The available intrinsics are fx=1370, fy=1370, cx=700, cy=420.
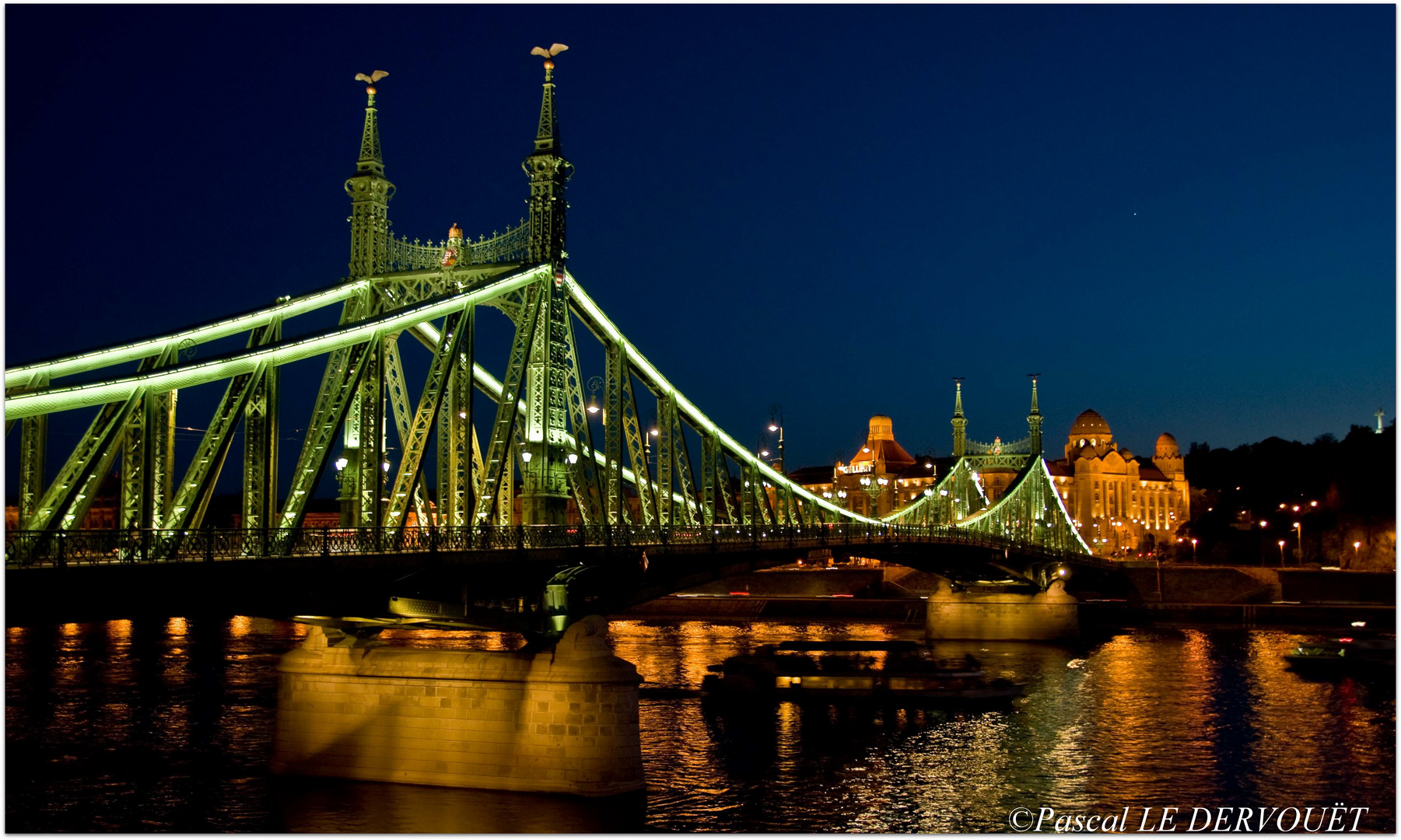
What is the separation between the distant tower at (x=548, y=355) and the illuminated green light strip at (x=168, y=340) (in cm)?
496

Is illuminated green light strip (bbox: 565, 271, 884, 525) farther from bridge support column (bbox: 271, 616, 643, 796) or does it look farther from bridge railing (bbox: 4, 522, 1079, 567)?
bridge support column (bbox: 271, 616, 643, 796)

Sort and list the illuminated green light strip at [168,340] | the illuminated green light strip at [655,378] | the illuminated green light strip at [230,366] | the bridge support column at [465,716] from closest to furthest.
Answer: the illuminated green light strip at [230,366] < the illuminated green light strip at [168,340] < the bridge support column at [465,716] < the illuminated green light strip at [655,378]

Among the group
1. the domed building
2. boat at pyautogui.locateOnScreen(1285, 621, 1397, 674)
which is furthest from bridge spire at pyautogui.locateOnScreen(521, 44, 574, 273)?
the domed building

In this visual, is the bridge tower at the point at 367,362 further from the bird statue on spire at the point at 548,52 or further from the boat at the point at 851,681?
the boat at the point at 851,681

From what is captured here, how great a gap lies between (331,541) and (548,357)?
12.1 m

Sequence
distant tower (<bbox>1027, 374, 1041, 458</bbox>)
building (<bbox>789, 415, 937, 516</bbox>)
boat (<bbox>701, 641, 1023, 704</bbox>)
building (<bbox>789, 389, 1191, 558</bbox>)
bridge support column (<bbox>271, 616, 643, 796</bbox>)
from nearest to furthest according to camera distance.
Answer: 1. bridge support column (<bbox>271, 616, 643, 796</bbox>)
2. boat (<bbox>701, 641, 1023, 704</bbox>)
3. distant tower (<bbox>1027, 374, 1041, 458</bbox>)
4. building (<bbox>789, 415, 937, 516</bbox>)
5. building (<bbox>789, 389, 1191, 558</bbox>)

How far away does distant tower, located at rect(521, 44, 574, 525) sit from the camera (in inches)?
1406

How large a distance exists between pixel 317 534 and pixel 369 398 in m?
5.97

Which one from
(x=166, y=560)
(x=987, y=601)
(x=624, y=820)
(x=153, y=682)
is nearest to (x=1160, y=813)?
(x=624, y=820)

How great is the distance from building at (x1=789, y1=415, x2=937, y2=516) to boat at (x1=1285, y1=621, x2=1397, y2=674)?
2737 inches

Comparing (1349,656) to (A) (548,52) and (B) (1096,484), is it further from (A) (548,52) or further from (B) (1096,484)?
(B) (1096,484)

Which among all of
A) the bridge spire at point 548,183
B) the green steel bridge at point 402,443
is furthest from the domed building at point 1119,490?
the bridge spire at point 548,183

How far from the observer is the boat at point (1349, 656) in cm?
5384

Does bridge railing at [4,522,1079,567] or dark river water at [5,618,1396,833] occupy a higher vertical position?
bridge railing at [4,522,1079,567]
